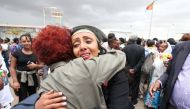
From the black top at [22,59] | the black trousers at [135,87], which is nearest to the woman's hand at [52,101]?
the black top at [22,59]

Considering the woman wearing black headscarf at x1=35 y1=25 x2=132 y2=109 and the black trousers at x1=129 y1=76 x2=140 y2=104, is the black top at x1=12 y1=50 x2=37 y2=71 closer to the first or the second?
the woman wearing black headscarf at x1=35 y1=25 x2=132 y2=109

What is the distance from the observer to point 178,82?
2533 mm

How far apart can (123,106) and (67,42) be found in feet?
1.85

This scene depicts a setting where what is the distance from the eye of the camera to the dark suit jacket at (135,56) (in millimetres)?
5840

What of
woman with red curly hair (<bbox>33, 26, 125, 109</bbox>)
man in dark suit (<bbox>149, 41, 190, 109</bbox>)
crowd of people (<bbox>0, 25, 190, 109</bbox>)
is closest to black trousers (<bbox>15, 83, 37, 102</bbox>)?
crowd of people (<bbox>0, 25, 190, 109</bbox>)

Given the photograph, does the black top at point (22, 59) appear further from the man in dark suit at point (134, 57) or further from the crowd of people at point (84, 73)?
the man in dark suit at point (134, 57)

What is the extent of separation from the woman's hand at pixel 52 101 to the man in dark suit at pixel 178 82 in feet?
5.84

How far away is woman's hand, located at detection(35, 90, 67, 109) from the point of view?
1.10m

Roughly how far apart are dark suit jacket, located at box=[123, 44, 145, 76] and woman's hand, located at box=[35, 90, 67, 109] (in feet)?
15.5

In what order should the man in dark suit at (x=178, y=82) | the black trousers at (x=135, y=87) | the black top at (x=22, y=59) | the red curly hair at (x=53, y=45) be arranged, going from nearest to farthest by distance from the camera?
the red curly hair at (x=53, y=45) → the man in dark suit at (x=178, y=82) → the black top at (x=22, y=59) → the black trousers at (x=135, y=87)

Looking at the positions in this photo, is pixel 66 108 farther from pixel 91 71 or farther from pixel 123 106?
pixel 123 106

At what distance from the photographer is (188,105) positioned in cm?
242

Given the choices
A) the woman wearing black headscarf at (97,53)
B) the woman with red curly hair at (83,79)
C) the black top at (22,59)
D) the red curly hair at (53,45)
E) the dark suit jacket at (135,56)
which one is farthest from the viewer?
the dark suit jacket at (135,56)

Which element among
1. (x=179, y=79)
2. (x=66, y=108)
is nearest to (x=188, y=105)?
(x=179, y=79)
